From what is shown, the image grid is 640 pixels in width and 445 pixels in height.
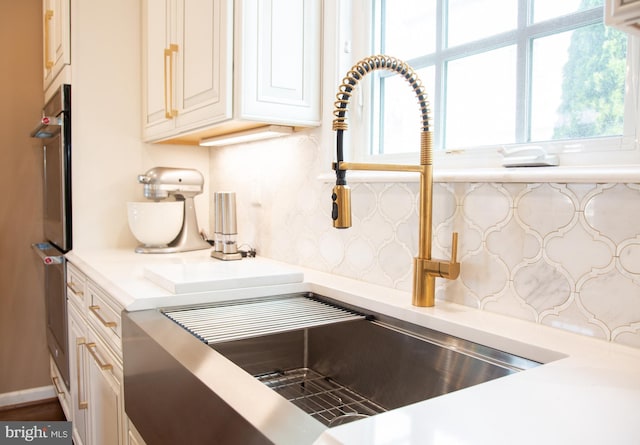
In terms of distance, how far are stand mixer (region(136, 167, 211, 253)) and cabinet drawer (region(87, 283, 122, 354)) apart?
1.50ft

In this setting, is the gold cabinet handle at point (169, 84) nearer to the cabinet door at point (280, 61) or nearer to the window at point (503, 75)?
→ the cabinet door at point (280, 61)

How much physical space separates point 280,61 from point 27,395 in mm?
2392

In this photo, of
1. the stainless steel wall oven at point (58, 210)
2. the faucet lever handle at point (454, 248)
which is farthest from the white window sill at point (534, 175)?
Answer: the stainless steel wall oven at point (58, 210)

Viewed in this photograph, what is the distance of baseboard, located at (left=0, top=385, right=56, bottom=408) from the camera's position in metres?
2.77

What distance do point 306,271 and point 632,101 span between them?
101cm

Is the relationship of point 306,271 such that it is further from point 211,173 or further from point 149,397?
point 211,173

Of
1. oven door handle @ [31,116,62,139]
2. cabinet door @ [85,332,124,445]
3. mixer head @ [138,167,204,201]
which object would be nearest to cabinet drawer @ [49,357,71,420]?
cabinet door @ [85,332,124,445]

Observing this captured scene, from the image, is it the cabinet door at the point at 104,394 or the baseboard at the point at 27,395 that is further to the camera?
the baseboard at the point at 27,395

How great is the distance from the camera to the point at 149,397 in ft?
3.35

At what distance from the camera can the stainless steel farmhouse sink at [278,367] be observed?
704 mm

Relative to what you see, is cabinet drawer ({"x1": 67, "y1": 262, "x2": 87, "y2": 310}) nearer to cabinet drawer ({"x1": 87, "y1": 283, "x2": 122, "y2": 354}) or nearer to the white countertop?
cabinet drawer ({"x1": 87, "y1": 283, "x2": 122, "y2": 354})

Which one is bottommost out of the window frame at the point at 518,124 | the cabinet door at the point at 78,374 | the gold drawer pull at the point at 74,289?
the cabinet door at the point at 78,374

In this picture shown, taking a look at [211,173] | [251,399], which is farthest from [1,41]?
[251,399]

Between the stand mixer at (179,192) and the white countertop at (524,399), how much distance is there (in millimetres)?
974
